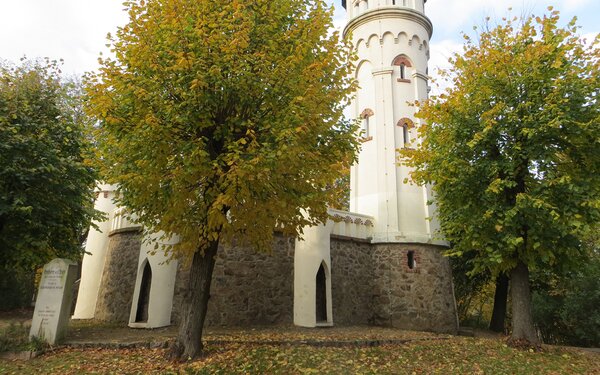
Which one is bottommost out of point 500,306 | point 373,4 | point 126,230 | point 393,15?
point 500,306

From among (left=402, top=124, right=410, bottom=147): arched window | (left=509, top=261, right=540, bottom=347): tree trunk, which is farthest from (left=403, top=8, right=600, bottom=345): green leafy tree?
(left=402, top=124, right=410, bottom=147): arched window

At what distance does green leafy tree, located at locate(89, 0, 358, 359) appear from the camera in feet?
25.1

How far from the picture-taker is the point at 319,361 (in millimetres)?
8648

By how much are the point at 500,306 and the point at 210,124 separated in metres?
17.7

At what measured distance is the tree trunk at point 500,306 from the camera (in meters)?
18.7

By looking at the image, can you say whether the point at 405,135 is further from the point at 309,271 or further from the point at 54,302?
the point at 54,302

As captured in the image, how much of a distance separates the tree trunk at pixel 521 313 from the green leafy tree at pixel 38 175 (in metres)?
13.1

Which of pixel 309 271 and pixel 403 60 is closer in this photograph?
pixel 309 271

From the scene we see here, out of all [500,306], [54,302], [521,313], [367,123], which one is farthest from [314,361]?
[500,306]

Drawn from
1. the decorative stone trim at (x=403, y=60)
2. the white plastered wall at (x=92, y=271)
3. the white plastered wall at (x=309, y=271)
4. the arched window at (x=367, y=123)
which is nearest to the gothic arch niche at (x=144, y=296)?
the white plastered wall at (x=92, y=271)

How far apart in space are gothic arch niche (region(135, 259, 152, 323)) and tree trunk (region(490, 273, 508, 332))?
15.7 metres

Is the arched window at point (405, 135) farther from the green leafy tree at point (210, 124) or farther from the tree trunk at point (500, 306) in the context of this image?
the green leafy tree at point (210, 124)

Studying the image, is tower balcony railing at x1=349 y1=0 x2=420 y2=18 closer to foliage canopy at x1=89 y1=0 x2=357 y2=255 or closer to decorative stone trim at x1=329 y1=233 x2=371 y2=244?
decorative stone trim at x1=329 y1=233 x2=371 y2=244

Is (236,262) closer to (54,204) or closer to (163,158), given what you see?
(54,204)
